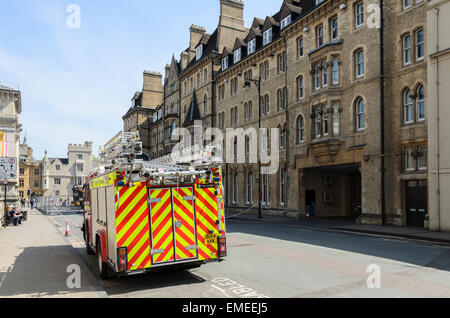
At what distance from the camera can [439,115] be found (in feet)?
61.7

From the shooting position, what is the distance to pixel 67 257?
1302 centimetres

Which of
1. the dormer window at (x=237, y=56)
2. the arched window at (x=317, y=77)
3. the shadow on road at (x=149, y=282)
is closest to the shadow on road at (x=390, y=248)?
the shadow on road at (x=149, y=282)

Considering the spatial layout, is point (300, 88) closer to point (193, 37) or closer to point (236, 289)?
point (236, 289)

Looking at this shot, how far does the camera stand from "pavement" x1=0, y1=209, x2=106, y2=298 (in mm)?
8328

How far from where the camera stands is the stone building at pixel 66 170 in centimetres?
10719

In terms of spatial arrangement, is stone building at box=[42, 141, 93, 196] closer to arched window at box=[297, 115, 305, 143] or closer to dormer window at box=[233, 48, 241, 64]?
dormer window at box=[233, 48, 241, 64]

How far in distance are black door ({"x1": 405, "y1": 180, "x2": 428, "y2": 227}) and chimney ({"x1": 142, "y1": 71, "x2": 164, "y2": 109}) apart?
54527 mm

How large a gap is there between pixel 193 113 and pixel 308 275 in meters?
38.8

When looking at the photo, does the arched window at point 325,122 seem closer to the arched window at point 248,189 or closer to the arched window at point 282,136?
the arched window at point 282,136

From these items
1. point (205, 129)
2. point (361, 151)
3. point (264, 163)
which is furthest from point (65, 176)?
point (361, 151)

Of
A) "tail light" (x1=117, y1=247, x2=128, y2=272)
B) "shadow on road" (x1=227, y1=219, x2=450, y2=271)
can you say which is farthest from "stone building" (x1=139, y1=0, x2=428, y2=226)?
"tail light" (x1=117, y1=247, x2=128, y2=272)

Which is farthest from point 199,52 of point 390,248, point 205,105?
point 390,248
